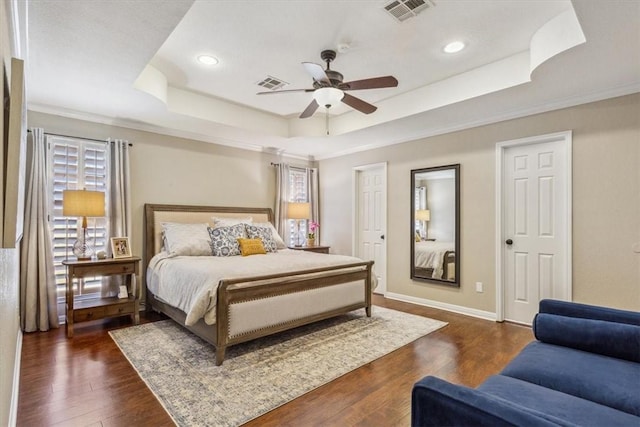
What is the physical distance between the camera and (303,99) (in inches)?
174

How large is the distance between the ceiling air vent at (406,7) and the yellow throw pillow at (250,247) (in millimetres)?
2996

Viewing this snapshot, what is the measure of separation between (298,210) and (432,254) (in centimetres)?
235

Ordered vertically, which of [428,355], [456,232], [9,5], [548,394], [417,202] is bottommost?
[428,355]

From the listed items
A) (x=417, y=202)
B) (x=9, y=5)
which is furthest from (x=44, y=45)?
(x=417, y=202)

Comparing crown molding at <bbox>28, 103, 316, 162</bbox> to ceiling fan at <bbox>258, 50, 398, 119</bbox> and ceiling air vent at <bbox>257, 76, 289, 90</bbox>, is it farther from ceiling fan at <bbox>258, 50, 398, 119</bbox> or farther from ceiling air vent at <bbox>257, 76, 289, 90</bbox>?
ceiling fan at <bbox>258, 50, 398, 119</bbox>

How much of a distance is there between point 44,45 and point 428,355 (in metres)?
4.08

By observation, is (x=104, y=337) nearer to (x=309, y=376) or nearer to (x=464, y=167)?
(x=309, y=376)

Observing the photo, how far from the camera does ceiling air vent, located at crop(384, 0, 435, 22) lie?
8.13 ft

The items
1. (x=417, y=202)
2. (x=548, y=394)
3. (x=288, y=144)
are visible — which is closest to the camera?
(x=548, y=394)

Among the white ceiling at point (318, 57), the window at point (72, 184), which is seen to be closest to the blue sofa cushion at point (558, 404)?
the white ceiling at point (318, 57)

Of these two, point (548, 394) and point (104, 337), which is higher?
point (548, 394)

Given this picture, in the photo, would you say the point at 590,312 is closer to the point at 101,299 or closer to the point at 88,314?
the point at 88,314

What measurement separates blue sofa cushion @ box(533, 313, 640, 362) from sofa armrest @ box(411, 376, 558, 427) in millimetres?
1206

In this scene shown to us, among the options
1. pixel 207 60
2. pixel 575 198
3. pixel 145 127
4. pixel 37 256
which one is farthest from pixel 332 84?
pixel 37 256
